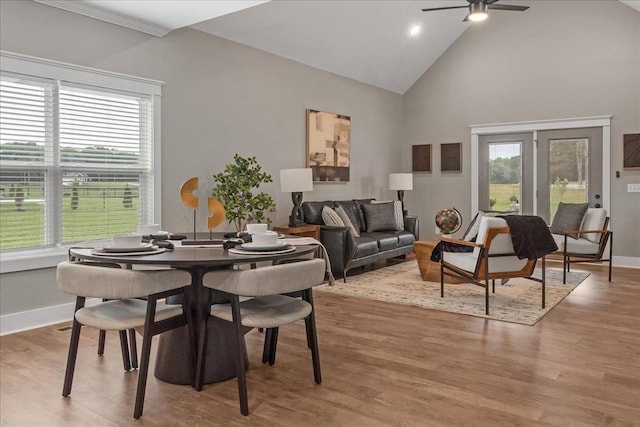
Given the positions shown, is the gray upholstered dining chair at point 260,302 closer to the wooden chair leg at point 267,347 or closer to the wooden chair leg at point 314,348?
the wooden chair leg at point 314,348

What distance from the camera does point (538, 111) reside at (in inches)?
309

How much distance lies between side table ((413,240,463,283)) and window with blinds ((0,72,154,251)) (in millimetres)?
3044

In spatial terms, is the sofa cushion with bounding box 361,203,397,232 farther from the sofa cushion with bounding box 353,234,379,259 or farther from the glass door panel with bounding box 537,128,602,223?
the glass door panel with bounding box 537,128,602,223

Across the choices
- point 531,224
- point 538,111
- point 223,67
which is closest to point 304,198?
point 223,67

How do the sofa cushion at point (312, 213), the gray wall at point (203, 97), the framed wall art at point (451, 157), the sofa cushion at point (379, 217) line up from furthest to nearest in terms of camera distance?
the framed wall art at point (451, 157), the sofa cushion at point (379, 217), the sofa cushion at point (312, 213), the gray wall at point (203, 97)

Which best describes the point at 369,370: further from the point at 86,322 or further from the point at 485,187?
the point at 485,187

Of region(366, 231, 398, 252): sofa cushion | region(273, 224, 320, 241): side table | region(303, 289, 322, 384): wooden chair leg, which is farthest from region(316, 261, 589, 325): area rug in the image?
region(303, 289, 322, 384): wooden chair leg

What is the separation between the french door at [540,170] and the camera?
7453 millimetres

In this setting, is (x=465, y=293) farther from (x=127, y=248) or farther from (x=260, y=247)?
(x=127, y=248)

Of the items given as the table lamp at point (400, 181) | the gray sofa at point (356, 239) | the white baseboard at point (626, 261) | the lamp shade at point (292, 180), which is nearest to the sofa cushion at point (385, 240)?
the gray sofa at point (356, 239)

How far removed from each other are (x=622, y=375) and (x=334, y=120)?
5362 mm

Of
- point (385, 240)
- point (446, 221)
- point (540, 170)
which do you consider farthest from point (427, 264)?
point (540, 170)

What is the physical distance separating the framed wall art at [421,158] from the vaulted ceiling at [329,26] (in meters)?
1.10

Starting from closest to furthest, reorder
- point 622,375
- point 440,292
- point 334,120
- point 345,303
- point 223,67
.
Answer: point 622,375 < point 345,303 < point 440,292 < point 223,67 < point 334,120
